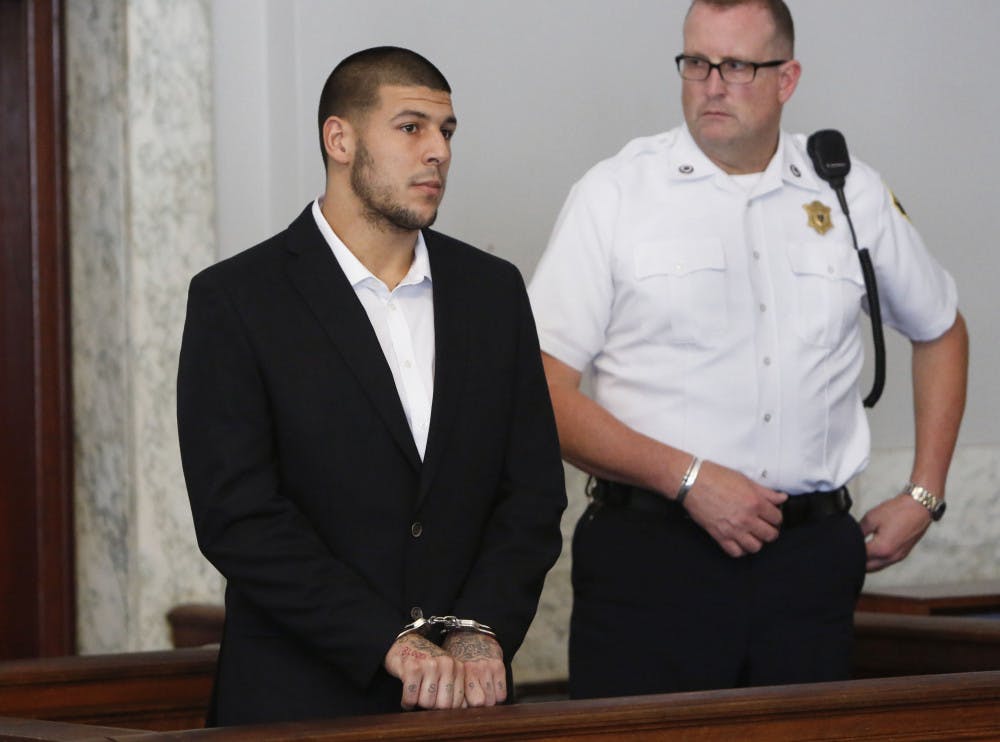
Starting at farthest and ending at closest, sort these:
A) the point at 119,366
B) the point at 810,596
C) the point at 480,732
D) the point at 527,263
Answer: the point at 527,263 → the point at 119,366 → the point at 810,596 → the point at 480,732

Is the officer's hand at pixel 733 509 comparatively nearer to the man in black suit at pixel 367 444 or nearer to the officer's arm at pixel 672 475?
the officer's arm at pixel 672 475

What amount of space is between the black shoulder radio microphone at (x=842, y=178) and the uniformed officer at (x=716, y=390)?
0.08ft

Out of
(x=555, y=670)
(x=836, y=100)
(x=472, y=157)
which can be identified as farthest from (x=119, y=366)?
(x=836, y=100)

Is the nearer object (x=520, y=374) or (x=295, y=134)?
(x=520, y=374)

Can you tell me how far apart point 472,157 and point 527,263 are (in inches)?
13.1

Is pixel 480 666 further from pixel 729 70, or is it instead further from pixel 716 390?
pixel 729 70

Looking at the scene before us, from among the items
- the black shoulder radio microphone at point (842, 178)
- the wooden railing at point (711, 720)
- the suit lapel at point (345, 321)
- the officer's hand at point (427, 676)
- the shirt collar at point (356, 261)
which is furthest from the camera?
the black shoulder radio microphone at point (842, 178)

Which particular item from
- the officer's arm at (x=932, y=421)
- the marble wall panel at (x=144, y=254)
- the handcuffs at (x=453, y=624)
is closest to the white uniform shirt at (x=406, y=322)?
the handcuffs at (x=453, y=624)

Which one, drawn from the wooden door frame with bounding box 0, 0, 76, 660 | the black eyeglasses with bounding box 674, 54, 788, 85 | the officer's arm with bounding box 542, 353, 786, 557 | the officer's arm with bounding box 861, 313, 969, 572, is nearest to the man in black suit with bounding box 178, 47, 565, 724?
the officer's arm with bounding box 542, 353, 786, 557

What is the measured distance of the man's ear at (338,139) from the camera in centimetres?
272

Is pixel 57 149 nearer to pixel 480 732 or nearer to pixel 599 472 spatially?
pixel 599 472

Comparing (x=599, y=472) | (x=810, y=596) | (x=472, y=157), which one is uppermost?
(x=472, y=157)

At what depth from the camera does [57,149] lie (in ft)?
14.3

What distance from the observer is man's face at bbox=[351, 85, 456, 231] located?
266cm
